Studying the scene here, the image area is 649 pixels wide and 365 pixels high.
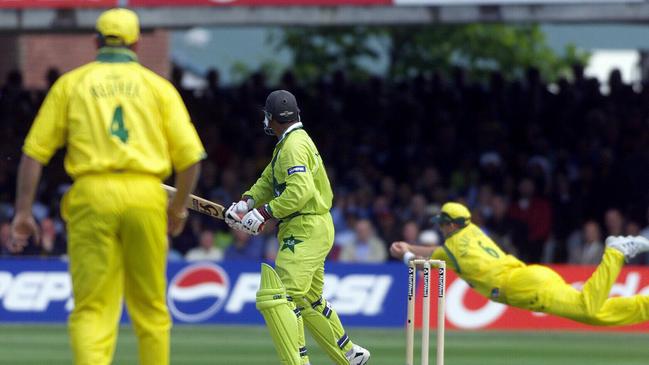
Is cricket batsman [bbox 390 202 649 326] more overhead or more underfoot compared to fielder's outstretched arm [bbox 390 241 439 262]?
more underfoot

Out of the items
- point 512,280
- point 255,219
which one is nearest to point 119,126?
point 255,219

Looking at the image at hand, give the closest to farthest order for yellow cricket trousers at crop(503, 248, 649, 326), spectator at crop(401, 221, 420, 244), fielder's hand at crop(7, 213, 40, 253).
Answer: fielder's hand at crop(7, 213, 40, 253) < yellow cricket trousers at crop(503, 248, 649, 326) < spectator at crop(401, 221, 420, 244)

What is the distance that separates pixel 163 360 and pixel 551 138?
14695 millimetres

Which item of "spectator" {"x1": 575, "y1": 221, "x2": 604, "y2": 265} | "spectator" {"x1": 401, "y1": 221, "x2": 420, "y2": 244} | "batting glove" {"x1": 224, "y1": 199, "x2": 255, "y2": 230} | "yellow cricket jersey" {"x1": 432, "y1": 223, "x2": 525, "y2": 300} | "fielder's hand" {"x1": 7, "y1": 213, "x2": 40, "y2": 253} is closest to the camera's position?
"fielder's hand" {"x1": 7, "y1": 213, "x2": 40, "y2": 253}

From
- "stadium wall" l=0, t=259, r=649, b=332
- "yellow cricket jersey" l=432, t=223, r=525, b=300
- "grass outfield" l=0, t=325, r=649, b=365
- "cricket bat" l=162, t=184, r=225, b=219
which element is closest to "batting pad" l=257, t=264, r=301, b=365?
"cricket bat" l=162, t=184, r=225, b=219

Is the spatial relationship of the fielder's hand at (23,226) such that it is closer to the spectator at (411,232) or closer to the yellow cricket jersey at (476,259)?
the yellow cricket jersey at (476,259)

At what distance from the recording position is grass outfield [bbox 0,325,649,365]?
42.7 feet

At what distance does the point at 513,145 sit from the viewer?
69.0 feet

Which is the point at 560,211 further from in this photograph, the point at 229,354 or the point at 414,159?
the point at 229,354

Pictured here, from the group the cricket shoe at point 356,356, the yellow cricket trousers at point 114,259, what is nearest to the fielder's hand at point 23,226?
the yellow cricket trousers at point 114,259

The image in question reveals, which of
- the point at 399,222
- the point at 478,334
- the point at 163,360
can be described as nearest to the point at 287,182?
the point at 163,360

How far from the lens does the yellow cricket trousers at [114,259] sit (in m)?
6.99

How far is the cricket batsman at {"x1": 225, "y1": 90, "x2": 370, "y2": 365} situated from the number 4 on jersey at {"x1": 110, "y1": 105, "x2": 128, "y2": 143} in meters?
2.58

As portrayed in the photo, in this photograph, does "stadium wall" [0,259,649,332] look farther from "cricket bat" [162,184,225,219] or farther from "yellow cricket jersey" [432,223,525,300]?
"cricket bat" [162,184,225,219]
